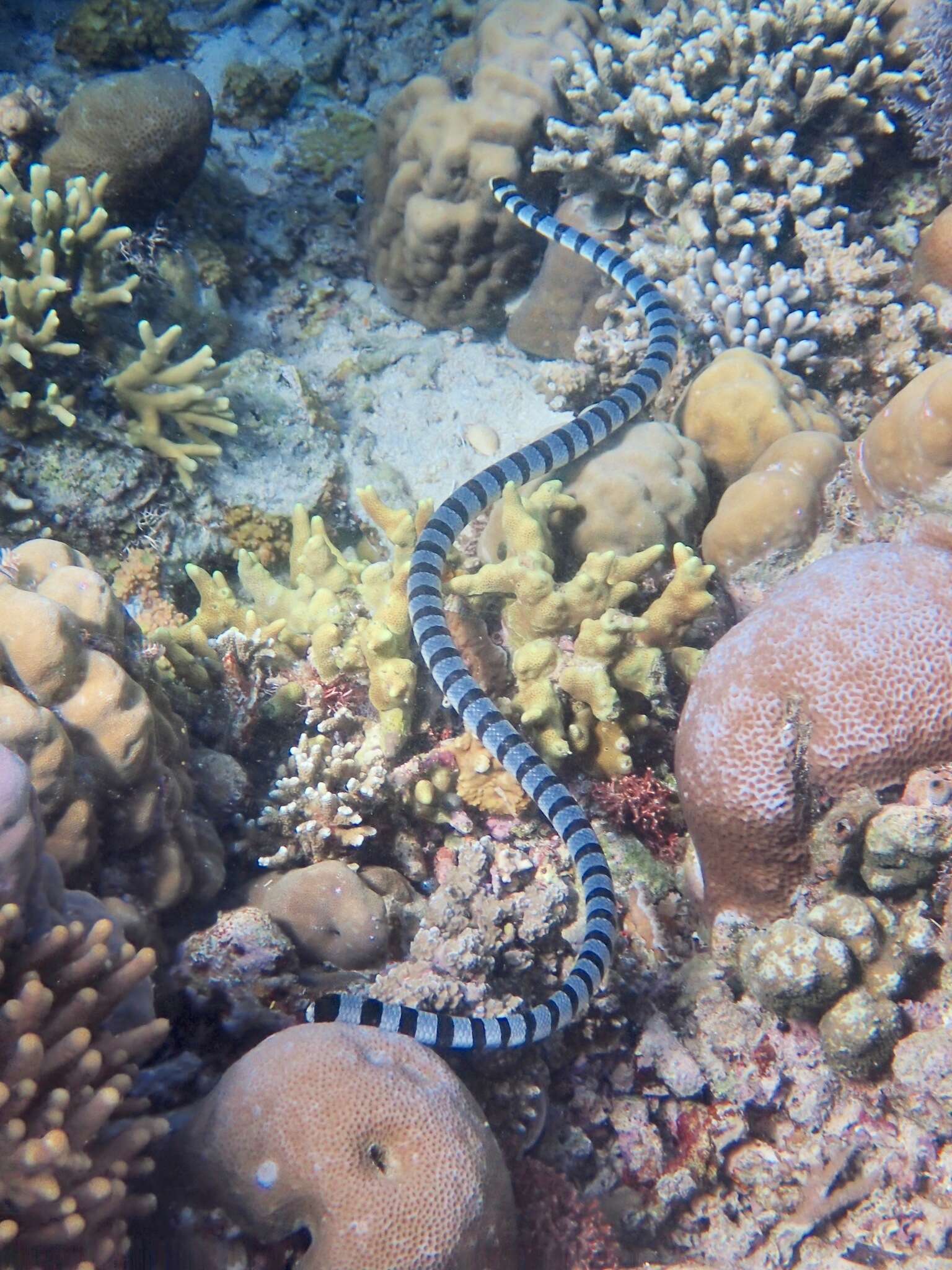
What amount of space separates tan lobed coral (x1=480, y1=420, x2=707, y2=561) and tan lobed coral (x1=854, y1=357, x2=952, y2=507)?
0.80 m

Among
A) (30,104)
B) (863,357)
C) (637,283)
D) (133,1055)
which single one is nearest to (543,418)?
(637,283)

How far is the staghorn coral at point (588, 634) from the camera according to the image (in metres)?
3.48

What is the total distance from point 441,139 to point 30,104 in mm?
2663

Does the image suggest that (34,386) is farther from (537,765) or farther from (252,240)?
(537,765)

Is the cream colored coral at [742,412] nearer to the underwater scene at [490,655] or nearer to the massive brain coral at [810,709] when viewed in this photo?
the underwater scene at [490,655]

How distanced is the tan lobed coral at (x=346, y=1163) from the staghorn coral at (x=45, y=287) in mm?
3480

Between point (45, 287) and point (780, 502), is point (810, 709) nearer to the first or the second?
point (780, 502)

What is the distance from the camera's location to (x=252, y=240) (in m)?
6.31

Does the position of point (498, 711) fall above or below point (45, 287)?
below

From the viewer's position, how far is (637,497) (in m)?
3.96

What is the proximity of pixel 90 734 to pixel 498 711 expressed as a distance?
5.62 feet

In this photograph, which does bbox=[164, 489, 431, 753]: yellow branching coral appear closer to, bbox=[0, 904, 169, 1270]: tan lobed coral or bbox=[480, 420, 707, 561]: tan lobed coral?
bbox=[480, 420, 707, 561]: tan lobed coral

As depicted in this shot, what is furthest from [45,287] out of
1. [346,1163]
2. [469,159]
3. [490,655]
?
[346,1163]

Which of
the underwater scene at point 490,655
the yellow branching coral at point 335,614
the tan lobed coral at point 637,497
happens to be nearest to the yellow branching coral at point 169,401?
the underwater scene at point 490,655
